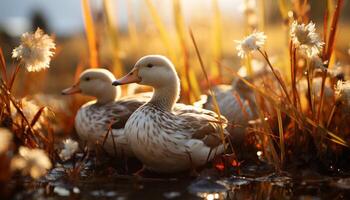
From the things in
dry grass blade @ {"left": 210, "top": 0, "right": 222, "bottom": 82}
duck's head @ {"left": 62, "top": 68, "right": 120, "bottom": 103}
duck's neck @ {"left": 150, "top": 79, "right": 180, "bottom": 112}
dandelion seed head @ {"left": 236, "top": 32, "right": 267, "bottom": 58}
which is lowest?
duck's neck @ {"left": 150, "top": 79, "right": 180, "bottom": 112}

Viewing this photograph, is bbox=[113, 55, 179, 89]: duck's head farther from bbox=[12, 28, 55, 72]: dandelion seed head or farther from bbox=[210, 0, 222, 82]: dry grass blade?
bbox=[210, 0, 222, 82]: dry grass blade

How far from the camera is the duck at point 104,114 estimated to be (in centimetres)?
496

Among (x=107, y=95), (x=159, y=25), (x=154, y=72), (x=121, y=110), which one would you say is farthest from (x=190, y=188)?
(x=159, y=25)

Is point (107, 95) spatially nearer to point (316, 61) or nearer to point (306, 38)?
point (316, 61)

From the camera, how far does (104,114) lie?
5320 millimetres

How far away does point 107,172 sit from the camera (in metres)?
4.59

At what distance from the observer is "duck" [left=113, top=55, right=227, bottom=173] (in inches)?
172

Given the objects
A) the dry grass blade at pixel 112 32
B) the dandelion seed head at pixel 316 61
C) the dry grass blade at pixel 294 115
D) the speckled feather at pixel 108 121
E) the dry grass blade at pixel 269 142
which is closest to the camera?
the dry grass blade at pixel 294 115

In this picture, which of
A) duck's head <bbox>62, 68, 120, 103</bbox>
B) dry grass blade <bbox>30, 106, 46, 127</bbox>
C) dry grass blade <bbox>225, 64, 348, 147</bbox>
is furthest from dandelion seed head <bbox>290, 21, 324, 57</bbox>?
duck's head <bbox>62, 68, 120, 103</bbox>

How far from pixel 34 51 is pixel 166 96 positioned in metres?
1.17

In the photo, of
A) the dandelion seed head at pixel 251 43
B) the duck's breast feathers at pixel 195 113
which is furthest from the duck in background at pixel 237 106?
the dandelion seed head at pixel 251 43

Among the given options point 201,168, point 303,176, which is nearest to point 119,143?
point 201,168

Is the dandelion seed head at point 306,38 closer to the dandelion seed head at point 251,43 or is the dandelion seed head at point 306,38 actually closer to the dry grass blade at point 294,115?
the dandelion seed head at point 251,43

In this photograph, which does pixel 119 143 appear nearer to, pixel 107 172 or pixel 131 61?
pixel 107 172
